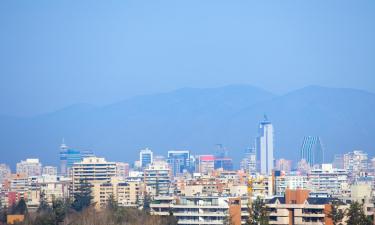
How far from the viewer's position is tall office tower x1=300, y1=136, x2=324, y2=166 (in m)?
148

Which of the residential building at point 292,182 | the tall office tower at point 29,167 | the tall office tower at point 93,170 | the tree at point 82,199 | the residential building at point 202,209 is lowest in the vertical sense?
the residential building at point 202,209

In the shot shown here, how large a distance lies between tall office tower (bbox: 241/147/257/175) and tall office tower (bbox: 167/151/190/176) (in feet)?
20.1

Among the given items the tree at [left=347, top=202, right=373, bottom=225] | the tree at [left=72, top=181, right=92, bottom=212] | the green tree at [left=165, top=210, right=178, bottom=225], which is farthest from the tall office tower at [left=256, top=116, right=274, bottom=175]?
the tree at [left=347, top=202, right=373, bottom=225]

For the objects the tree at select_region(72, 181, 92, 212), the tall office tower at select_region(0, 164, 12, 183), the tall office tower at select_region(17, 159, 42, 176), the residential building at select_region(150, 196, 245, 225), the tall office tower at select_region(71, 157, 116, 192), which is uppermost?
the tall office tower at select_region(17, 159, 42, 176)

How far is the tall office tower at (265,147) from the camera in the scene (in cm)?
14901

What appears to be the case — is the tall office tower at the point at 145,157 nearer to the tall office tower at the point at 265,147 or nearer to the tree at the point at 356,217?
the tall office tower at the point at 265,147

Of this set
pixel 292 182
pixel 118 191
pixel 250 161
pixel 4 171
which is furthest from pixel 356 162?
pixel 118 191

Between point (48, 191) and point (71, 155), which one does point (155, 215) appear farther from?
point (71, 155)

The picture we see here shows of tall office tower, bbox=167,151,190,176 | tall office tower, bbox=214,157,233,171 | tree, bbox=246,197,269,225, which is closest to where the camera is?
tree, bbox=246,197,269,225

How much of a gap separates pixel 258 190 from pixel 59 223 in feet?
62.5

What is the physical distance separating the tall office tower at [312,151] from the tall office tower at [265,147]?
12.8 ft

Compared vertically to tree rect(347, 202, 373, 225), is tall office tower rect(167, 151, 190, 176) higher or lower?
higher

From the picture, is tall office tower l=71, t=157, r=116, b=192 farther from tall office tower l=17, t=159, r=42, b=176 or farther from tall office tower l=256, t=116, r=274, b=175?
tall office tower l=256, t=116, r=274, b=175

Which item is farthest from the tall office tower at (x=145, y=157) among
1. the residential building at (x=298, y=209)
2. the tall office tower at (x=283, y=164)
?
the residential building at (x=298, y=209)
